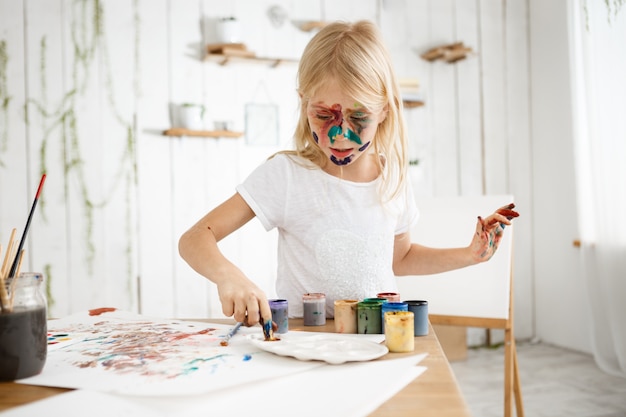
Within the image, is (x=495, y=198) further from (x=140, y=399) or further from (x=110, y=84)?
(x=110, y=84)

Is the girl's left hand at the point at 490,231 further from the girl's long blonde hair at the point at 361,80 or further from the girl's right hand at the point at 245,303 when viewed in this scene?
the girl's right hand at the point at 245,303

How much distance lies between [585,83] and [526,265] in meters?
1.24

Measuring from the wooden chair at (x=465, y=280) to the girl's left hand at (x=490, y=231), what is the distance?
2.51 feet

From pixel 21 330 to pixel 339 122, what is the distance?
31.1 inches

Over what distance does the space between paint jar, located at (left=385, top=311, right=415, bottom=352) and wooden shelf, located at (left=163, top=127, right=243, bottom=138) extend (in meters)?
2.40

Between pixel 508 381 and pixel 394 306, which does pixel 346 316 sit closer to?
pixel 394 306

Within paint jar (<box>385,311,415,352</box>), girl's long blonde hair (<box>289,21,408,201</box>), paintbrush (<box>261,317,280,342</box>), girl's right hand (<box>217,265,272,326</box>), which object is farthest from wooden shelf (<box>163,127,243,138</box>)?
paint jar (<box>385,311,415,352</box>)

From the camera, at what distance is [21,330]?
788 millimetres

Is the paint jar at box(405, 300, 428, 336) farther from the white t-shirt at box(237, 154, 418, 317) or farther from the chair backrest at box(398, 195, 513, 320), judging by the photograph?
the chair backrest at box(398, 195, 513, 320)

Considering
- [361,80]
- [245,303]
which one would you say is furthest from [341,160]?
[245,303]

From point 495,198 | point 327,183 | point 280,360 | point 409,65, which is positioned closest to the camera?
point 280,360

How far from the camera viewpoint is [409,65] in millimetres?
3551

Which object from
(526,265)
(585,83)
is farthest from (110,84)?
(526,265)

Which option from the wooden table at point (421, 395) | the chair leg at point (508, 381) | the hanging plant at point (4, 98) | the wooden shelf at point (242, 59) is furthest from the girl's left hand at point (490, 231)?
the hanging plant at point (4, 98)
